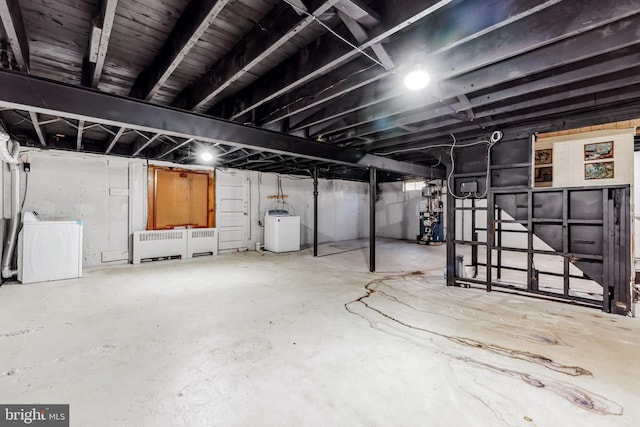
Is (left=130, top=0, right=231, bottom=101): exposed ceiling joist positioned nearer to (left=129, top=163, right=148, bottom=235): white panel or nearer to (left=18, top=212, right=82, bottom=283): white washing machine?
(left=18, top=212, right=82, bottom=283): white washing machine

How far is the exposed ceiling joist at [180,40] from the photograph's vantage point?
1493 millimetres

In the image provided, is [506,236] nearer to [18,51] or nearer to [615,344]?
[615,344]

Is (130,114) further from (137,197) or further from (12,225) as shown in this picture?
(137,197)

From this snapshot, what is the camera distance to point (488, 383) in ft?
5.59

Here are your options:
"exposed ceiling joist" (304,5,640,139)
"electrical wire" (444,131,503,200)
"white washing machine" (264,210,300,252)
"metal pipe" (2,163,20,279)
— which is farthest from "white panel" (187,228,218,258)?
"electrical wire" (444,131,503,200)

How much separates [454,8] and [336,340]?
8.25ft

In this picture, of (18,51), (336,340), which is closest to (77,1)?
(18,51)

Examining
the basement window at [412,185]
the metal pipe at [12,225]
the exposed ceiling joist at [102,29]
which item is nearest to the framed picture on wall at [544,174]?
the exposed ceiling joist at [102,29]

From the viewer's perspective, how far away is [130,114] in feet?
8.10

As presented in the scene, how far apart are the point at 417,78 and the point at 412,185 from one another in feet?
26.5

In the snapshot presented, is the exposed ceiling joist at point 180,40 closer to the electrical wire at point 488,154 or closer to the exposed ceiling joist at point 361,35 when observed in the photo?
the exposed ceiling joist at point 361,35

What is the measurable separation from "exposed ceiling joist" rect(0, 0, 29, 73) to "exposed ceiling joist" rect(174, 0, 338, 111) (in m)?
1.14

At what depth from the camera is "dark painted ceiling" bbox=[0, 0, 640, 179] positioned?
61.6 inches

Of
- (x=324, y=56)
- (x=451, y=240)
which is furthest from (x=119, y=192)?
(x=451, y=240)
